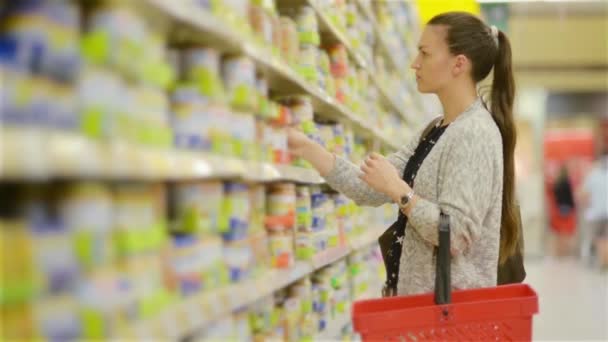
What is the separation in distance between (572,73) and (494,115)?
12799 mm

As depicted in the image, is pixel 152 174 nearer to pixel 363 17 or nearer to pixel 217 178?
pixel 217 178

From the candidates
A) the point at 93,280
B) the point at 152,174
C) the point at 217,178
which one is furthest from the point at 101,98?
the point at 217,178

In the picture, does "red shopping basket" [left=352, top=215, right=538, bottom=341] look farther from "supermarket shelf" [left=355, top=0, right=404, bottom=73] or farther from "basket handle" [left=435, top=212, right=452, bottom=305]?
"supermarket shelf" [left=355, top=0, right=404, bottom=73]

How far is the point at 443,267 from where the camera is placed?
226 cm

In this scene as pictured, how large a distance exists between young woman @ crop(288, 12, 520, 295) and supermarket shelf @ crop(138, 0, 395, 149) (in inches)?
8.7

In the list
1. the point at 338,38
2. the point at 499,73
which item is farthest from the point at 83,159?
the point at 338,38

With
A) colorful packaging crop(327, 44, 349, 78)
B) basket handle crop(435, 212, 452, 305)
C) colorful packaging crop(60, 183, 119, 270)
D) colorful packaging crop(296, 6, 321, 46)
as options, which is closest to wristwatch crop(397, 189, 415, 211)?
basket handle crop(435, 212, 452, 305)

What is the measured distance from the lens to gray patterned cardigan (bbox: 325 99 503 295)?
2.39 meters

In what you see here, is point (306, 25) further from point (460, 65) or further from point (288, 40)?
point (460, 65)

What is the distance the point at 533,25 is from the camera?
14.3 metres

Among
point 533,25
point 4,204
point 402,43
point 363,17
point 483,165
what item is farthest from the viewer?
point 533,25

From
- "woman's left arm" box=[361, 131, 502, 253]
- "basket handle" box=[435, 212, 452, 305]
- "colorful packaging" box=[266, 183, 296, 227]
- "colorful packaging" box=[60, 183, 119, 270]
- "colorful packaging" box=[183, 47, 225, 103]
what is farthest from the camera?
"colorful packaging" box=[266, 183, 296, 227]

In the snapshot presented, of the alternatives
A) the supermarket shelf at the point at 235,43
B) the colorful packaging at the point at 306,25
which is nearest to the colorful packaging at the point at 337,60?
the supermarket shelf at the point at 235,43

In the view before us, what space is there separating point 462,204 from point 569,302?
6367mm
